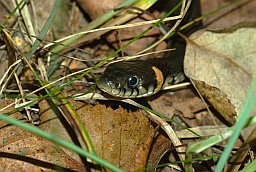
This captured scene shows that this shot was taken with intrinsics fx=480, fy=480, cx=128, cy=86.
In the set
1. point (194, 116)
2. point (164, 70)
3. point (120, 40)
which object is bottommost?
point (194, 116)

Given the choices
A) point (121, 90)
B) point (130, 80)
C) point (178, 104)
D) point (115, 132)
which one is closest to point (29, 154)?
point (115, 132)

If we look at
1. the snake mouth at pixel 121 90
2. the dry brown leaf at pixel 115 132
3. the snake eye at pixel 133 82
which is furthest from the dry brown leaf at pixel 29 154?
the snake eye at pixel 133 82

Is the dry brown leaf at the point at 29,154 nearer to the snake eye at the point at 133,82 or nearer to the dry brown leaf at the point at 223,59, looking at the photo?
the snake eye at the point at 133,82

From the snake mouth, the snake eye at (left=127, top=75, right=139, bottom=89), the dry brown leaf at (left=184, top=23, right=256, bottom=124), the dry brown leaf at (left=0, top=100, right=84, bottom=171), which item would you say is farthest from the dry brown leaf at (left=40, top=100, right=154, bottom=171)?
the dry brown leaf at (left=184, top=23, right=256, bottom=124)

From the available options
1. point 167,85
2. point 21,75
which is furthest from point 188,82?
point 21,75

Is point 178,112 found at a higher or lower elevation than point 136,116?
lower

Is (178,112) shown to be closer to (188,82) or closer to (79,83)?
(188,82)

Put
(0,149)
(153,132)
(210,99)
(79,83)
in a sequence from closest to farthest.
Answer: (0,149)
(153,132)
(210,99)
(79,83)
